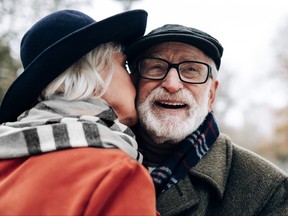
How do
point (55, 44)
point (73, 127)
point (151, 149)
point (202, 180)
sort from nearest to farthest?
point (73, 127)
point (55, 44)
point (202, 180)
point (151, 149)

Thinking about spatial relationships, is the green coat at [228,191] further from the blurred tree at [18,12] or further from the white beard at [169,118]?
the blurred tree at [18,12]

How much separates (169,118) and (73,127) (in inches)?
39.4

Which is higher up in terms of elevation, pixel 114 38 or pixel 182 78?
pixel 114 38

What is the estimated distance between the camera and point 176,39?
2.59 m

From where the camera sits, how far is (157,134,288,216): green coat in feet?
7.87

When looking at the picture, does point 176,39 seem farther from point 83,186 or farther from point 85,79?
point 83,186

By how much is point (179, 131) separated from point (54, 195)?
1.14m

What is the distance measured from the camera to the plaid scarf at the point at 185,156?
96.3 inches

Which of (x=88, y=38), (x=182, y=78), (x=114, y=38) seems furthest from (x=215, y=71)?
(x=88, y=38)

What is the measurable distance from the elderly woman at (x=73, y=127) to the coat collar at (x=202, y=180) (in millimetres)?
455

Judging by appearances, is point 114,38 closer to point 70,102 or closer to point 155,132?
point 70,102

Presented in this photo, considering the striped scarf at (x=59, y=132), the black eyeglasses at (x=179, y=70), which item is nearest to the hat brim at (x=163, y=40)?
the black eyeglasses at (x=179, y=70)

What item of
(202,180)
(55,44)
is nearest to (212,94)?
(202,180)

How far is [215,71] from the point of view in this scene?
2814 millimetres
